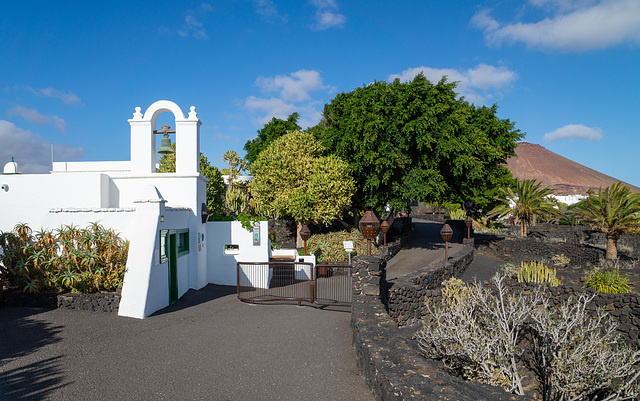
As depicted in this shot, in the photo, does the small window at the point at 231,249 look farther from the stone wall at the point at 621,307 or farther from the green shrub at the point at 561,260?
the green shrub at the point at 561,260

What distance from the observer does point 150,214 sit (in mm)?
8625

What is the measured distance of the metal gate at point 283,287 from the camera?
34.5ft

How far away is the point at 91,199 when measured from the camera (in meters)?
10.6

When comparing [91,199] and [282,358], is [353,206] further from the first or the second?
[282,358]

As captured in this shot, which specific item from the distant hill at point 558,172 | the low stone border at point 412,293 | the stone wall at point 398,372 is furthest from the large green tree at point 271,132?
the distant hill at point 558,172

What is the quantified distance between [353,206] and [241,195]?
326 inches

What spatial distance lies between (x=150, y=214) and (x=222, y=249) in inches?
169

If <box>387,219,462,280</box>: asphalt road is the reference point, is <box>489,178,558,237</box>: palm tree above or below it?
above

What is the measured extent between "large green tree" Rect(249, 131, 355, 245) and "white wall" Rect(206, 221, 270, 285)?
6.58m

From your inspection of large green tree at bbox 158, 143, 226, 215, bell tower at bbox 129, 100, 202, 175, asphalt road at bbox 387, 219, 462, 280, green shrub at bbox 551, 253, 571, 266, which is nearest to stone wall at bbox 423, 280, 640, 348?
asphalt road at bbox 387, 219, 462, 280

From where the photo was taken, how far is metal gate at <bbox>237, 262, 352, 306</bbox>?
10.5m

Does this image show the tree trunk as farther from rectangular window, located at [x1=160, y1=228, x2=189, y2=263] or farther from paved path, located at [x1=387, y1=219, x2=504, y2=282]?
rectangular window, located at [x1=160, y1=228, x2=189, y2=263]

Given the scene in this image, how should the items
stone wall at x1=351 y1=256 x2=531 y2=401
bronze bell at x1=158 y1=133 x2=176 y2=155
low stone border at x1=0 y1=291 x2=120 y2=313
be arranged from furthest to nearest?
bronze bell at x1=158 y1=133 x2=176 y2=155
low stone border at x1=0 y1=291 x2=120 y2=313
stone wall at x1=351 y1=256 x2=531 y2=401

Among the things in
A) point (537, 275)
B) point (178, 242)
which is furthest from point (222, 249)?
point (537, 275)
